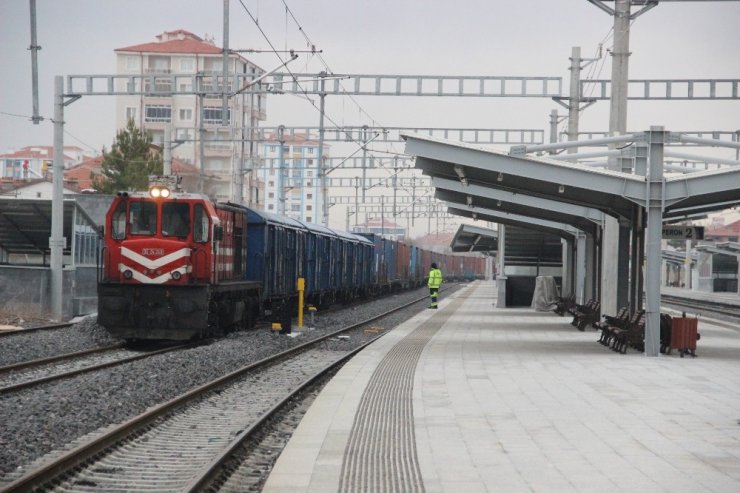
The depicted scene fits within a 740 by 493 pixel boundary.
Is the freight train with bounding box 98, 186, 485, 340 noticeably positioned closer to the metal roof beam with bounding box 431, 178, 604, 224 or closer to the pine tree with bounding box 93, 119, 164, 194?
the metal roof beam with bounding box 431, 178, 604, 224

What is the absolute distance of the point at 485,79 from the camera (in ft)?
107

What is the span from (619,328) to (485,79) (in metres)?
13.3

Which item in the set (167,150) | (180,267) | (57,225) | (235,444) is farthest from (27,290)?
(235,444)

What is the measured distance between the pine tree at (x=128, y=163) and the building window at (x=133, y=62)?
37883 millimetres

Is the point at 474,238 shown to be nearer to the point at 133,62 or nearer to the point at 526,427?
the point at 526,427

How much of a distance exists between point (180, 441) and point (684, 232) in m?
15.4

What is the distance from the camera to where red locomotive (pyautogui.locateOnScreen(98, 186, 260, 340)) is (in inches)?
797

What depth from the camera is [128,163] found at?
221ft

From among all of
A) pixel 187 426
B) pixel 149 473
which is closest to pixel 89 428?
pixel 187 426

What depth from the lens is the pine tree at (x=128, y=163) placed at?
66.2 m

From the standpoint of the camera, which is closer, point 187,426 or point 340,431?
point 340,431

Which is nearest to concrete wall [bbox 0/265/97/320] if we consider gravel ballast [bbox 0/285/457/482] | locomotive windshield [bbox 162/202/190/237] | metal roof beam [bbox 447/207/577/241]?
gravel ballast [bbox 0/285/457/482]

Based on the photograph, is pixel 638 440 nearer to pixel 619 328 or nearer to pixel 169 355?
pixel 169 355

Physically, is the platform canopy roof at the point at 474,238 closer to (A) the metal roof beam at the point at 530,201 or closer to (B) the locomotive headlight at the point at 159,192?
(A) the metal roof beam at the point at 530,201
